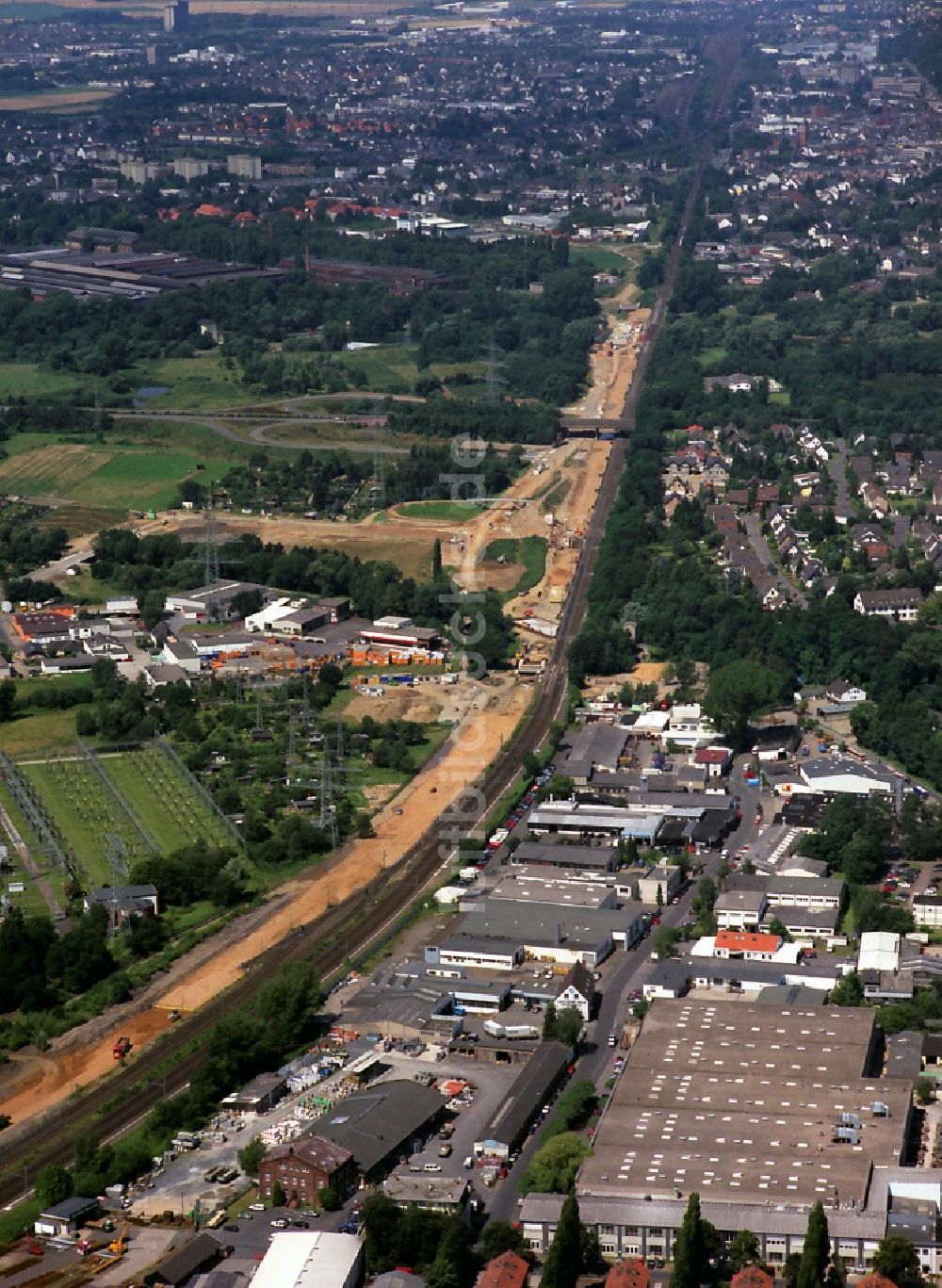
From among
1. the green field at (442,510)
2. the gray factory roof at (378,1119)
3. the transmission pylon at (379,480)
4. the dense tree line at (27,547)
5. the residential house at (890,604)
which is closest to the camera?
the gray factory roof at (378,1119)

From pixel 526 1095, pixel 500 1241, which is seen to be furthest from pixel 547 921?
pixel 500 1241

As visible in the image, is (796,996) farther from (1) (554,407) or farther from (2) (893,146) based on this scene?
(2) (893,146)

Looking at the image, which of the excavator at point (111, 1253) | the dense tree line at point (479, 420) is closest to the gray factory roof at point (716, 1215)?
the excavator at point (111, 1253)

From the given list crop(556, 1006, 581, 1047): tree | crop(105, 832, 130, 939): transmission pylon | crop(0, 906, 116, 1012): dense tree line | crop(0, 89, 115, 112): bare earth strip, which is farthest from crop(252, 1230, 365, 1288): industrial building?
crop(0, 89, 115, 112): bare earth strip

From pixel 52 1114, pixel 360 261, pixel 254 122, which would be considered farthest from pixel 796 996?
pixel 254 122

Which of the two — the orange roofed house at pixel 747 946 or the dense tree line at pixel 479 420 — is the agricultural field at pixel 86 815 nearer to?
the orange roofed house at pixel 747 946

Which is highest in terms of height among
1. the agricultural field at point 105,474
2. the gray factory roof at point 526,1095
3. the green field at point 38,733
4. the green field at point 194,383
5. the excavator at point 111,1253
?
the excavator at point 111,1253

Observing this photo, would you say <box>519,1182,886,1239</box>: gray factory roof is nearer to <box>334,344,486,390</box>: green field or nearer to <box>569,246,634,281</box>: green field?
<box>334,344,486,390</box>: green field
